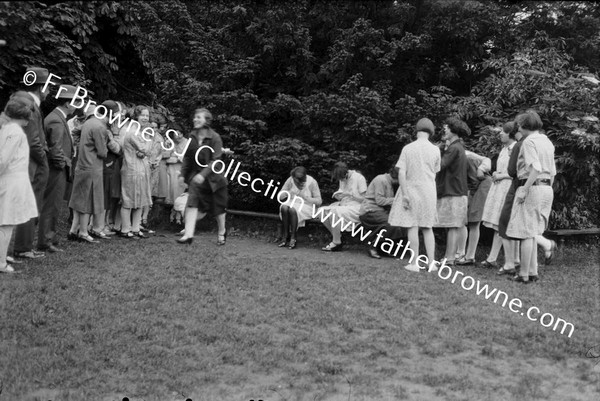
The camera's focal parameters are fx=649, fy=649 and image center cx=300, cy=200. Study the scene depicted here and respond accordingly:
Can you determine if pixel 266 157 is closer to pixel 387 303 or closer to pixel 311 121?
pixel 311 121

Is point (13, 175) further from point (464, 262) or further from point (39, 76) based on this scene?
point (464, 262)

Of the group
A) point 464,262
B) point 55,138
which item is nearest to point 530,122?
point 464,262

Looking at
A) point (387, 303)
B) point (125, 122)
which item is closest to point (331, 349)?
point (387, 303)

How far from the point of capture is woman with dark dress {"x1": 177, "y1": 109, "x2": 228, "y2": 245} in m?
5.90

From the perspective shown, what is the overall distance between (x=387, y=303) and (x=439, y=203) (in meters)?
2.87

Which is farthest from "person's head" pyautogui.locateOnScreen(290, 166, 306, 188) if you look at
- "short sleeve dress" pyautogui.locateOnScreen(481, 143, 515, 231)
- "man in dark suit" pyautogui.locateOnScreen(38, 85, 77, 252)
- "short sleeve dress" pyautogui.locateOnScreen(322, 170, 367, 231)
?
"man in dark suit" pyautogui.locateOnScreen(38, 85, 77, 252)

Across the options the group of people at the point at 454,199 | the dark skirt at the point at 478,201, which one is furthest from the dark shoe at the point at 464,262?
the dark skirt at the point at 478,201

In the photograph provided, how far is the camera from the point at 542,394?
14.9 feet

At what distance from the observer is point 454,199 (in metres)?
9.08

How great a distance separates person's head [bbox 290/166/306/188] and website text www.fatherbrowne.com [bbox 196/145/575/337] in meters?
0.24

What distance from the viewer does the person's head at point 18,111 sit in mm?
6902

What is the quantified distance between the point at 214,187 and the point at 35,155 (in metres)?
2.18

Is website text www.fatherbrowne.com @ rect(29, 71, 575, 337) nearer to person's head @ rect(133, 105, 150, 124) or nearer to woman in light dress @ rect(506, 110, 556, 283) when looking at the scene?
person's head @ rect(133, 105, 150, 124)

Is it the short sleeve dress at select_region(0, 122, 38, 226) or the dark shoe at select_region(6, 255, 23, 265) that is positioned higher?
the short sleeve dress at select_region(0, 122, 38, 226)
